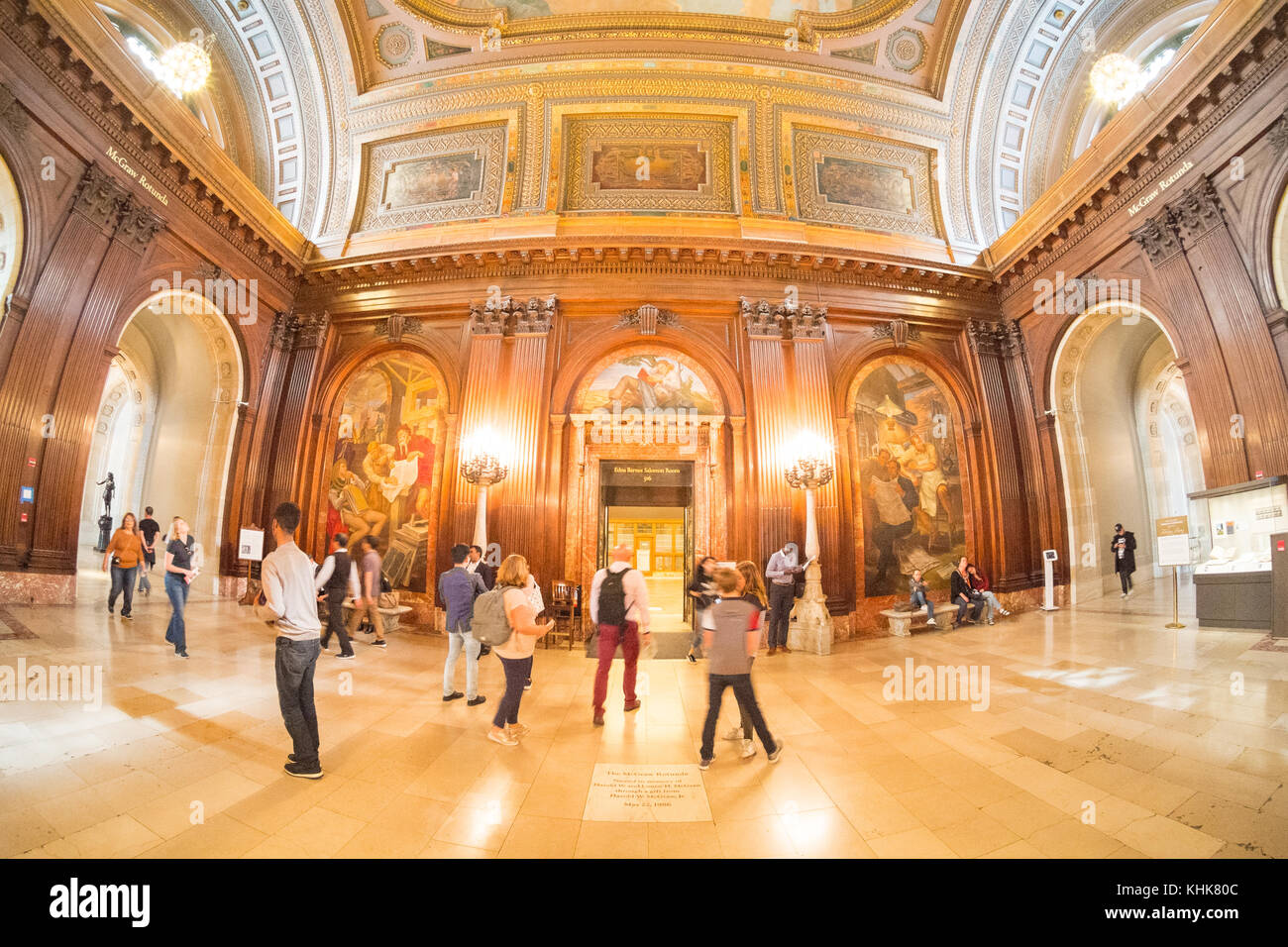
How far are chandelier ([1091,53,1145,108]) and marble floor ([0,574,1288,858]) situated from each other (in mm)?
11662

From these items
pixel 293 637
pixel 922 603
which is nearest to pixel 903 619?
pixel 922 603

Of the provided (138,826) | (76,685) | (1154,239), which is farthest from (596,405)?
(1154,239)

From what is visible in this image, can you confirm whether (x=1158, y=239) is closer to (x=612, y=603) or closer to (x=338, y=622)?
(x=612, y=603)

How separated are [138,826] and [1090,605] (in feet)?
46.3

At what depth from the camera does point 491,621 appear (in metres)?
4.24

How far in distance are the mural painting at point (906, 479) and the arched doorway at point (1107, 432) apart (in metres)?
2.47

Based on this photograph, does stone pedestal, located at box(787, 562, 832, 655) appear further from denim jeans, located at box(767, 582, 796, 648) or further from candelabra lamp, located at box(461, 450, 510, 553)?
candelabra lamp, located at box(461, 450, 510, 553)

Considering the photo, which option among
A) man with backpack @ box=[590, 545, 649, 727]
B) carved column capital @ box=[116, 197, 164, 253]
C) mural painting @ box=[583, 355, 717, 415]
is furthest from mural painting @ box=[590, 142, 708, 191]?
man with backpack @ box=[590, 545, 649, 727]

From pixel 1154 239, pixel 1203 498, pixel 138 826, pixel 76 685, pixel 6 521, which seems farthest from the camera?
pixel 1154 239

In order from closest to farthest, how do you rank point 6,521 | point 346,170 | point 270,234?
1. point 6,521
2. point 270,234
3. point 346,170

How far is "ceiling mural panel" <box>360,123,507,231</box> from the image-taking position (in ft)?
37.6

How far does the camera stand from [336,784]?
3.26 metres

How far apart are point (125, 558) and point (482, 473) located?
5028 millimetres

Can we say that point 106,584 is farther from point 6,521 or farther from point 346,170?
point 346,170
